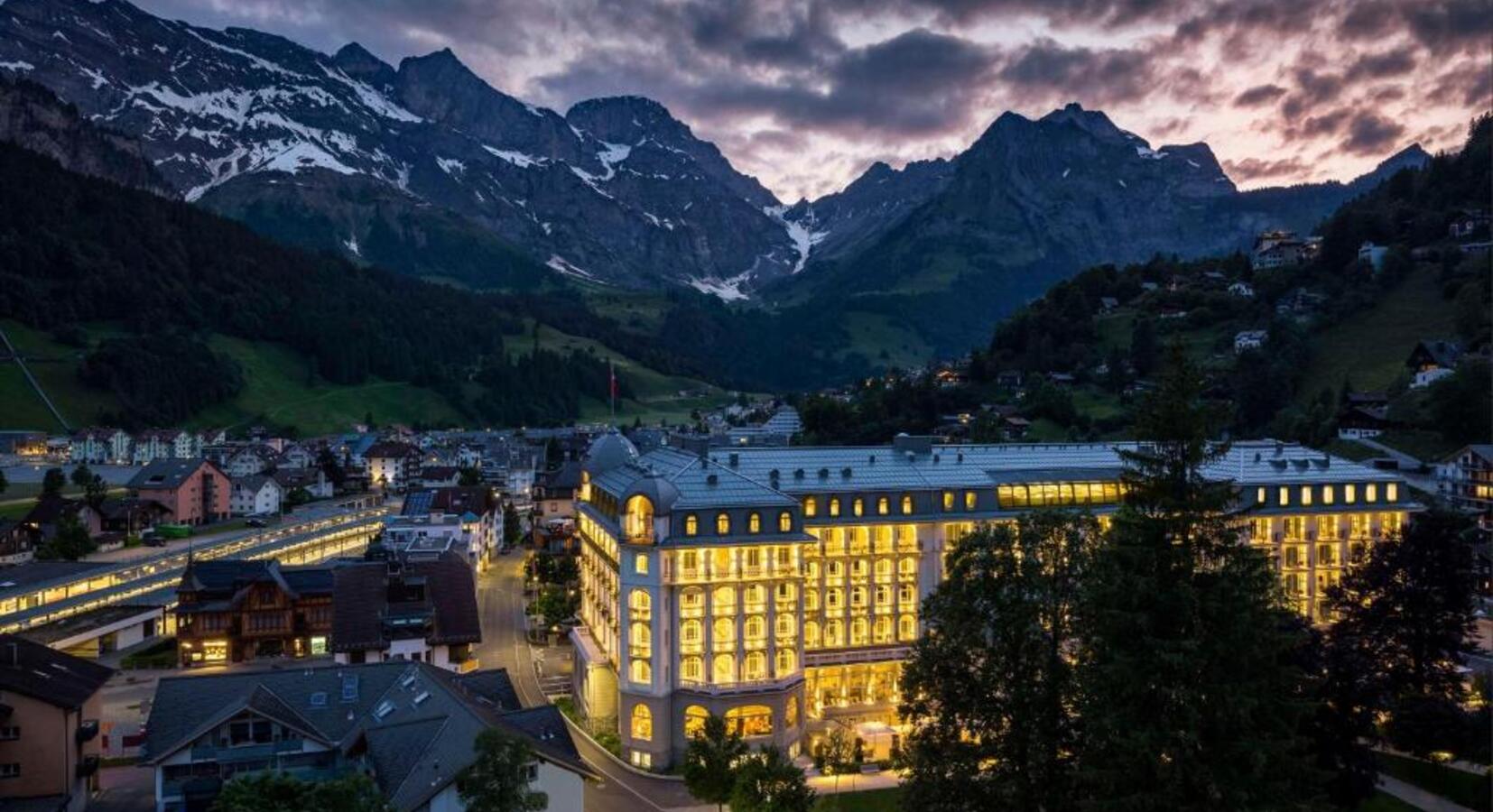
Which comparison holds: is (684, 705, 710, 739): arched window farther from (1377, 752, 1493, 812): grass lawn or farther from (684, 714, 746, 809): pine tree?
(1377, 752, 1493, 812): grass lawn

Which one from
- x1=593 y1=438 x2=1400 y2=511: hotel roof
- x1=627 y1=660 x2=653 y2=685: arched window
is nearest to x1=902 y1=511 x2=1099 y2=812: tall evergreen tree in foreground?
x1=627 y1=660 x2=653 y2=685: arched window

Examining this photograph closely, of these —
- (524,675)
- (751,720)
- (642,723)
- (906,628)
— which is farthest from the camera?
(524,675)

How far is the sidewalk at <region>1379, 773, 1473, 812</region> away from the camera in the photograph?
187ft

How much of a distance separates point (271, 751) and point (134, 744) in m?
19.3

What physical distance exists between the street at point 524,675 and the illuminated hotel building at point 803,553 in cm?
218

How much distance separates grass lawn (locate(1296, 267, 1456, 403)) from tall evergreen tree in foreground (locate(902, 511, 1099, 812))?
14194cm

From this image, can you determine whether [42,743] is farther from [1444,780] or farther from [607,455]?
[1444,780]

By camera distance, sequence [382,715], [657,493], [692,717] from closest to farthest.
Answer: [382,715] → [692,717] → [657,493]

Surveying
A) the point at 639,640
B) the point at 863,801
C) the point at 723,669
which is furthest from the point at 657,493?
the point at 863,801

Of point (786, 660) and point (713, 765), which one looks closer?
point (713, 765)

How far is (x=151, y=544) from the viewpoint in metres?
135

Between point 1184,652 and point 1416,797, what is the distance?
4306 cm

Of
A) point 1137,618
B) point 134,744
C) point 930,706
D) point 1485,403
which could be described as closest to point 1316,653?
point 930,706

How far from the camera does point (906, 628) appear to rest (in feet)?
247
